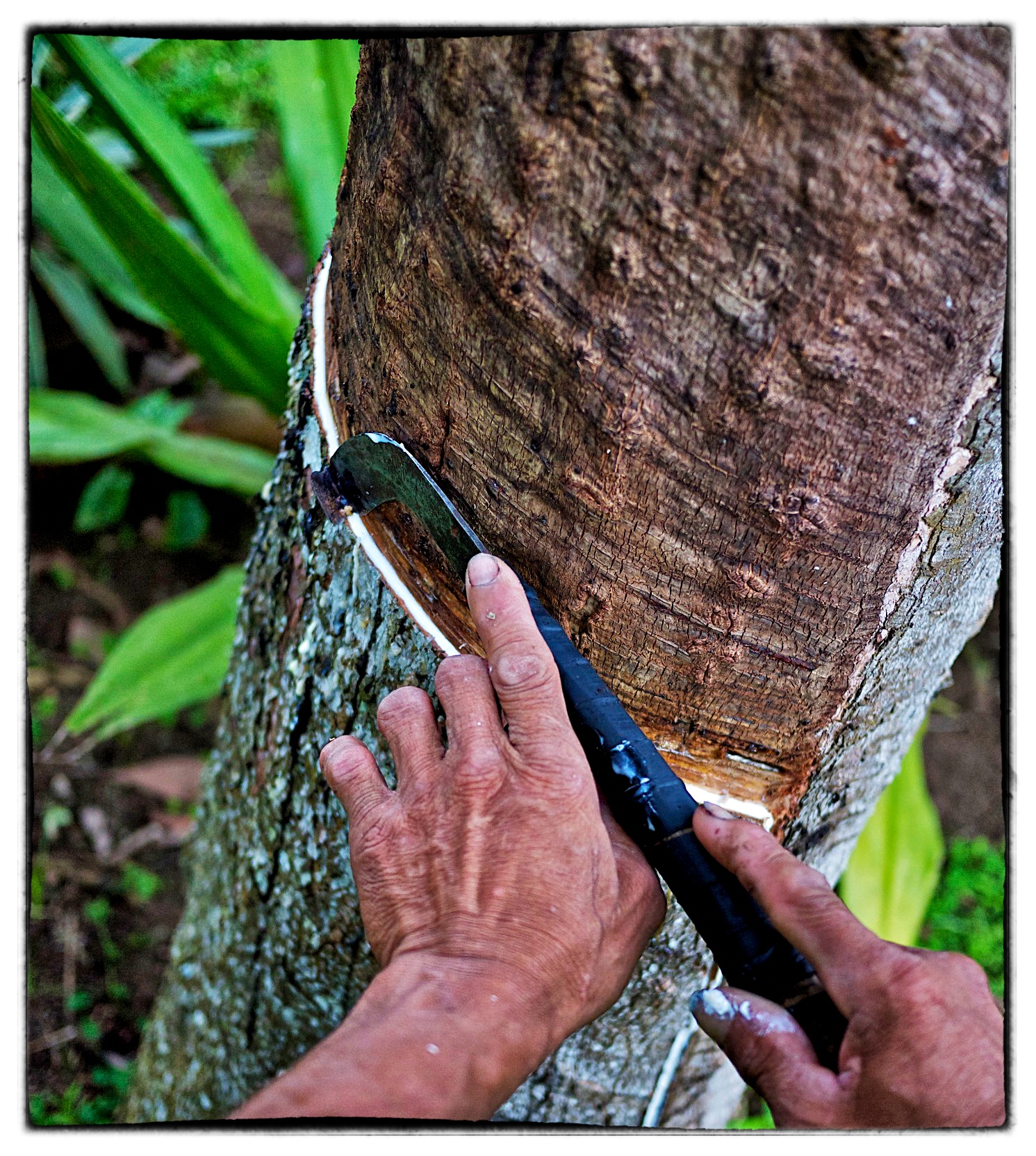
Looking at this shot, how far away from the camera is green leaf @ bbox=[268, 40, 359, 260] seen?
1.71 m

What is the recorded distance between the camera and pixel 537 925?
62 cm

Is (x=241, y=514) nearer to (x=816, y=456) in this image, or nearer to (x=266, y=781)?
(x=266, y=781)

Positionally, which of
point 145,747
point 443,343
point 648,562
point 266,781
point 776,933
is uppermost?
point 443,343

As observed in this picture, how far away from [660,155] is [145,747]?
5.30 ft

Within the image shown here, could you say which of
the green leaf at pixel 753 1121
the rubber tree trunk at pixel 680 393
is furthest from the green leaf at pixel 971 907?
the rubber tree trunk at pixel 680 393

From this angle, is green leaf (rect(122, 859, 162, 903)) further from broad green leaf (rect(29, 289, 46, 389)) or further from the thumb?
the thumb

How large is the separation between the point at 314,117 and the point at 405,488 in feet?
4.61

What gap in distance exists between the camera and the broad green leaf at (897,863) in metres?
1.50

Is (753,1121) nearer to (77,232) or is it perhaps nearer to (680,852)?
(680,852)

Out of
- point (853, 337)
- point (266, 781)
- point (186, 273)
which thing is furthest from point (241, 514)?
point (853, 337)

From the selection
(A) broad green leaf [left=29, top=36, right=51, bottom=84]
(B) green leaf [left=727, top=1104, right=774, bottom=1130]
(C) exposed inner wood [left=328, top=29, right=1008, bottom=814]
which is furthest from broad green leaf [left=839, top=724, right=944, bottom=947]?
(A) broad green leaf [left=29, top=36, right=51, bottom=84]

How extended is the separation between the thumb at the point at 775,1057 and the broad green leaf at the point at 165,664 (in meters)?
1.02

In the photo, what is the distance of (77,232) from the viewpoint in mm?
1778

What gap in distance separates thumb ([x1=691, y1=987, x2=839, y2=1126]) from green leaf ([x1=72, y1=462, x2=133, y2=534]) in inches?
65.0
